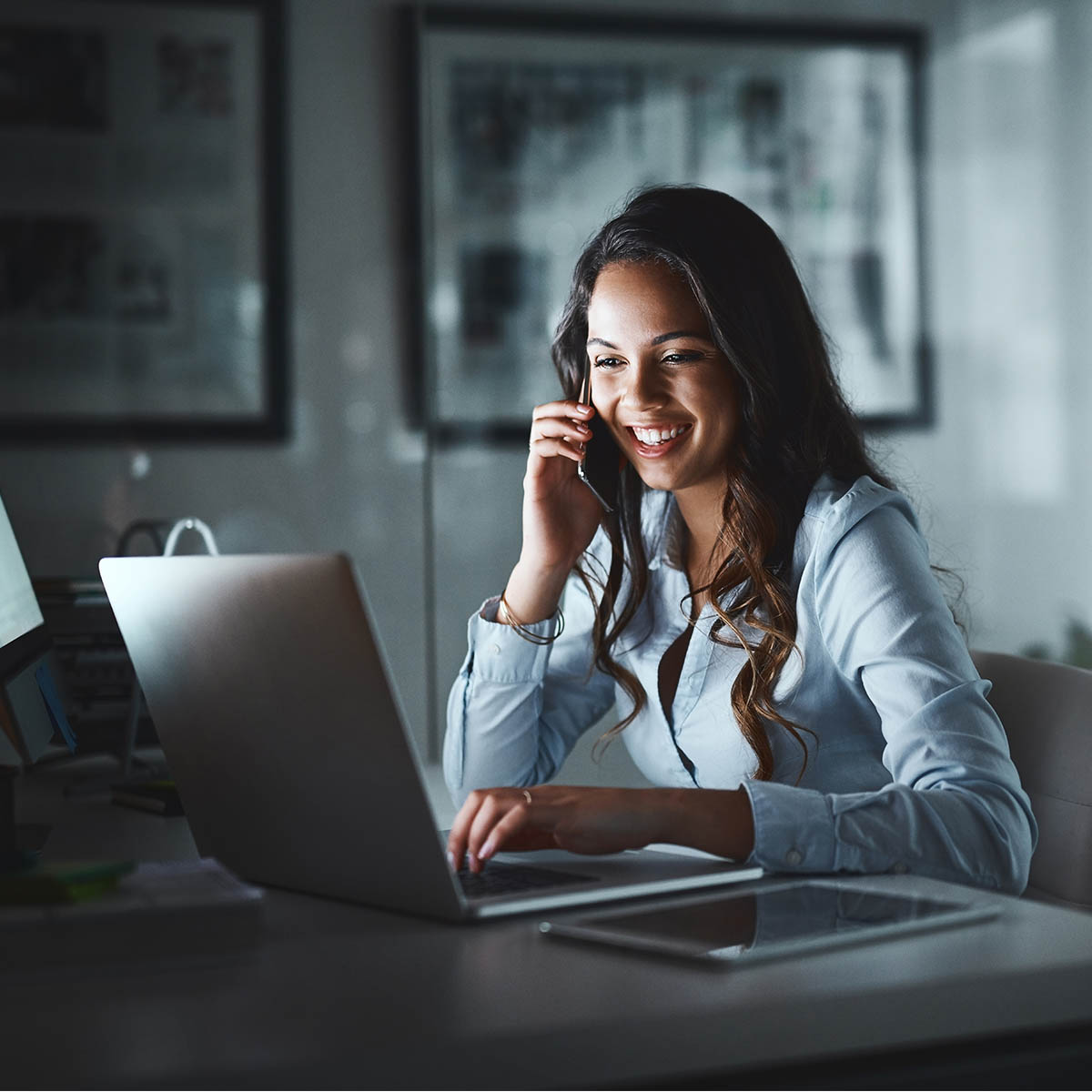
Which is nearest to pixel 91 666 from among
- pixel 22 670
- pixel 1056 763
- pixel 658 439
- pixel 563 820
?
pixel 22 670

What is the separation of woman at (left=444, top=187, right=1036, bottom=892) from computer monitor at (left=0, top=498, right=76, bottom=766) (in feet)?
1.45

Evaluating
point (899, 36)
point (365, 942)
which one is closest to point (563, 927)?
point (365, 942)

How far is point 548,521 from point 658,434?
16cm

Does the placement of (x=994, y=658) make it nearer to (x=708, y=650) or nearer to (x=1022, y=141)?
(x=708, y=650)

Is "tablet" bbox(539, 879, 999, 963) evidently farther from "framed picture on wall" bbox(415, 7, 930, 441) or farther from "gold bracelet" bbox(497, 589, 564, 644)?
"framed picture on wall" bbox(415, 7, 930, 441)

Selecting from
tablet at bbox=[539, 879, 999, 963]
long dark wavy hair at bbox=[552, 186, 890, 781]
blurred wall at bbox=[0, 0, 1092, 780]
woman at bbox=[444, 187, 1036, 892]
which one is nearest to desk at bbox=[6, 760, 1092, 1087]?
tablet at bbox=[539, 879, 999, 963]

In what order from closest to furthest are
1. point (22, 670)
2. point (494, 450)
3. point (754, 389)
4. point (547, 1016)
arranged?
point (547, 1016)
point (22, 670)
point (754, 389)
point (494, 450)

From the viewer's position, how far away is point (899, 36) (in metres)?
3.08

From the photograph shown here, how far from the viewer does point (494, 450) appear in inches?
113

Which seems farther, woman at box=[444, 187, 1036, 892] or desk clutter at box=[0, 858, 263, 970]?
woman at box=[444, 187, 1036, 892]

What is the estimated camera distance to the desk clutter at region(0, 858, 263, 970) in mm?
848

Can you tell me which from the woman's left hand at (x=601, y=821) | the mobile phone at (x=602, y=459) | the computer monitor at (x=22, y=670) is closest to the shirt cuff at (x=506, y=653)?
the mobile phone at (x=602, y=459)

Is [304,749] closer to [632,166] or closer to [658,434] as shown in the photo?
[658,434]

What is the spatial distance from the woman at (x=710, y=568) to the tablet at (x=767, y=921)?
0.29 metres
